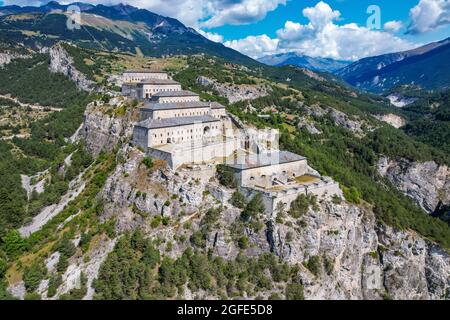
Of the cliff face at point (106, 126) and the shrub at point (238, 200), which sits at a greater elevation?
the cliff face at point (106, 126)

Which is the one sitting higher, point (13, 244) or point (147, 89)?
point (147, 89)

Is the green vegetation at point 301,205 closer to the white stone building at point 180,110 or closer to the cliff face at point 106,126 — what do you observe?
the white stone building at point 180,110

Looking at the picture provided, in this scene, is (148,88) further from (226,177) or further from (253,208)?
(253,208)

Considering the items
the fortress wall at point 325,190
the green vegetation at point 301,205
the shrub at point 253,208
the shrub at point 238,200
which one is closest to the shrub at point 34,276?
the shrub at point 238,200

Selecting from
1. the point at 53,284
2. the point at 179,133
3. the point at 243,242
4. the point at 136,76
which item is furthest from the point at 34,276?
the point at 136,76
